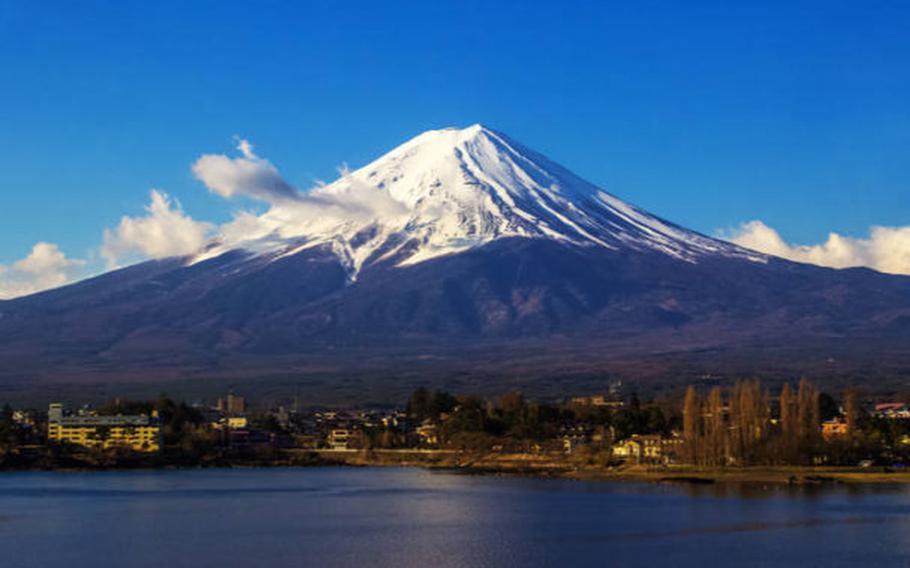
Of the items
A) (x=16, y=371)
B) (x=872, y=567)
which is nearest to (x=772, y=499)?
(x=872, y=567)

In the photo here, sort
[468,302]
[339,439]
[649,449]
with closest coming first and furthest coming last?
[649,449] < [339,439] < [468,302]

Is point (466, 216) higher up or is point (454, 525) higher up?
point (466, 216)

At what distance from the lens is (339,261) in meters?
175

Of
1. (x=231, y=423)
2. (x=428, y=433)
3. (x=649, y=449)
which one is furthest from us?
(x=231, y=423)

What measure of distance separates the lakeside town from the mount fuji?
31859 mm

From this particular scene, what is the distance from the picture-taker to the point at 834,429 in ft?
222

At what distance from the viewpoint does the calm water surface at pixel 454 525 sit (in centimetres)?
3422

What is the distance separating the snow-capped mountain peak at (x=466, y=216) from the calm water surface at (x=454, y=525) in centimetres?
11933

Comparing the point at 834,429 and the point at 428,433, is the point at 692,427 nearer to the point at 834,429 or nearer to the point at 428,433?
the point at 834,429

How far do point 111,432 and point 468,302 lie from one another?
86378mm

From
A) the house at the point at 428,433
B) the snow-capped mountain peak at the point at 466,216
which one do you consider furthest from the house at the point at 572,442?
the snow-capped mountain peak at the point at 466,216

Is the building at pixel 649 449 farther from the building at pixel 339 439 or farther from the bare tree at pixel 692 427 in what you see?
the building at pixel 339 439

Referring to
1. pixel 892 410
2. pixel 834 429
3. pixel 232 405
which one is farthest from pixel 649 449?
pixel 232 405

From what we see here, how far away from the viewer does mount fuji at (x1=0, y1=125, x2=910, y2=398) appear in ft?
440
